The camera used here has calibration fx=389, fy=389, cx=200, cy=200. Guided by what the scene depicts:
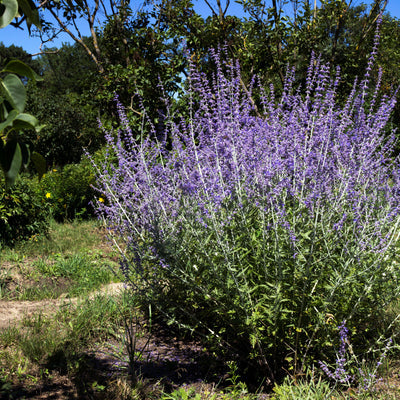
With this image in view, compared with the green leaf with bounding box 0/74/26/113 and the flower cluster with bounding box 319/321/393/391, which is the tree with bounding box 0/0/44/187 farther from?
the flower cluster with bounding box 319/321/393/391

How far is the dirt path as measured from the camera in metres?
3.79

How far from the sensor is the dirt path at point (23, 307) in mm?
3789

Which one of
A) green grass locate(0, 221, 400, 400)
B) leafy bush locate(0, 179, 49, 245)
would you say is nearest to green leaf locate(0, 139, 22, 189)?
green grass locate(0, 221, 400, 400)

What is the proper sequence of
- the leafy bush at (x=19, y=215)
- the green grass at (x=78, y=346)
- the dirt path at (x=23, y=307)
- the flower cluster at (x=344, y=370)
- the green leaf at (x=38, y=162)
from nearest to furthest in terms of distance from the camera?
the green leaf at (x=38, y=162) → the flower cluster at (x=344, y=370) → the green grass at (x=78, y=346) → the dirt path at (x=23, y=307) → the leafy bush at (x=19, y=215)

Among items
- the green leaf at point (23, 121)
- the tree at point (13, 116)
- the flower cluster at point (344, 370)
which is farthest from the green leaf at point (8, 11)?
the flower cluster at point (344, 370)

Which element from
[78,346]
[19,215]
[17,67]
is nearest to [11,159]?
[17,67]

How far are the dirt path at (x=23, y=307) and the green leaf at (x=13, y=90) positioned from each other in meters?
3.05

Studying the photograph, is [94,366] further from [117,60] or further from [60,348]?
[117,60]

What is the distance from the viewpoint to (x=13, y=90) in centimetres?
112

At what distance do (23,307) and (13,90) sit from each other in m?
3.61

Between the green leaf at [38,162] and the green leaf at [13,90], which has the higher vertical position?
the green leaf at [13,90]

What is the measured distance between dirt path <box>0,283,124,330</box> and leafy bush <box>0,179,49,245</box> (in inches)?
81.6

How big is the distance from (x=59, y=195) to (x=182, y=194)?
5671 millimetres

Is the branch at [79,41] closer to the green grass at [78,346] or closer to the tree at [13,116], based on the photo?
the green grass at [78,346]
